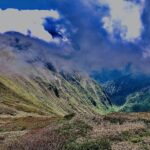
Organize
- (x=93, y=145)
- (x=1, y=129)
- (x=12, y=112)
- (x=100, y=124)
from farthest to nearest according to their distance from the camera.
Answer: (x=12, y=112), (x=1, y=129), (x=100, y=124), (x=93, y=145)

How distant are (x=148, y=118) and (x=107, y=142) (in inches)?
420

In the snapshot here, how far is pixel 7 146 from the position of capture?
125 feet

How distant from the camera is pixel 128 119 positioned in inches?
1682

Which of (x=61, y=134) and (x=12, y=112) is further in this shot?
(x=12, y=112)

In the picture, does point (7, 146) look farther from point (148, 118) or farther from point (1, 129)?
point (1, 129)

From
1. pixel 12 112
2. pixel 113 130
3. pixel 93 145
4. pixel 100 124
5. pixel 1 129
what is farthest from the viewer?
pixel 12 112

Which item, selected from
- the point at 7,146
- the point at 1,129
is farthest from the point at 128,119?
the point at 1,129

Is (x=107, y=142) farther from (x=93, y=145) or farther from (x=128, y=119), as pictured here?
(x=128, y=119)

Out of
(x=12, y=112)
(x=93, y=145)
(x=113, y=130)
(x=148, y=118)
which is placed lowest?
(x=93, y=145)

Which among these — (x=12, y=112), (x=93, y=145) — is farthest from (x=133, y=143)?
(x=12, y=112)

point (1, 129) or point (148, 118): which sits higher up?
point (1, 129)

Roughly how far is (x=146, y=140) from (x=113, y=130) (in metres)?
5.07

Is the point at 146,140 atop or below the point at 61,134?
below

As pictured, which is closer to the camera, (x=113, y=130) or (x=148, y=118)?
(x=113, y=130)
